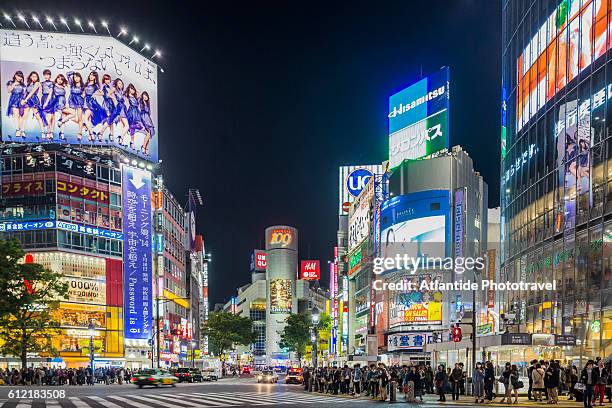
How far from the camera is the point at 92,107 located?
9162 cm

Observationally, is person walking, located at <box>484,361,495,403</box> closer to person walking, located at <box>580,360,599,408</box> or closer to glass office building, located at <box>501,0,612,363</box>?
glass office building, located at <box>501,0,612,363</box>

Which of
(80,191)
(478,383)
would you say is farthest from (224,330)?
(478,383)

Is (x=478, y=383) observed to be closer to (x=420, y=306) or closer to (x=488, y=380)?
(x=488, y=380)

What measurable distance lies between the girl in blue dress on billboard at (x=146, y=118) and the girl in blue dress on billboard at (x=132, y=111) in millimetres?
676

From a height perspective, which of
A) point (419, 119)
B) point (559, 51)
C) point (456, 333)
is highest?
point (419, 119)

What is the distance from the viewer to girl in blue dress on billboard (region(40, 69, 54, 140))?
294 feet

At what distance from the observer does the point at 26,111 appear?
88875mm

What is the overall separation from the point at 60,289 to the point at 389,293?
39.5 meters

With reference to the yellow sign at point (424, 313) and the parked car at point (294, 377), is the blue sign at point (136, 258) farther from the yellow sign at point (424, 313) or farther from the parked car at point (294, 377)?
the yellow sign at point (424, 313)

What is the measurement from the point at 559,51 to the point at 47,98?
204ft

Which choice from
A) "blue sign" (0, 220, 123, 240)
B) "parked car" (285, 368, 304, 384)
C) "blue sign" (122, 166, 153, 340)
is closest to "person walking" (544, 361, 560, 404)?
"parked car" (285, 368, 304, 384)

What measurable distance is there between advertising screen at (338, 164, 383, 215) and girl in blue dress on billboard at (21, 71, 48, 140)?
53140mm

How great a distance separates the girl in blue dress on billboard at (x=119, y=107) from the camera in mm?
93000

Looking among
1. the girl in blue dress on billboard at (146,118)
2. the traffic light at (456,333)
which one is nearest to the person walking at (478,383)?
the traffic light at (456,333)
